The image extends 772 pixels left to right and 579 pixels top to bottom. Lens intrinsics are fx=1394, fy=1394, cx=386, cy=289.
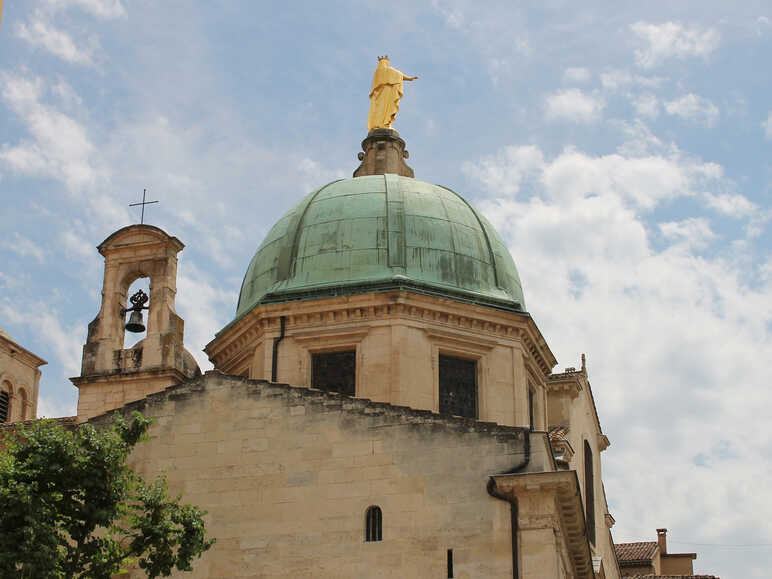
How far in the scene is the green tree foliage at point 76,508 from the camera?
24500 mm

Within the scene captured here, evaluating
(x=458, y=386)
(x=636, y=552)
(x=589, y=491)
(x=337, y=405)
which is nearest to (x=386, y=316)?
(x=458, y=386)

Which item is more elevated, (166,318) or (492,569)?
(166,318)

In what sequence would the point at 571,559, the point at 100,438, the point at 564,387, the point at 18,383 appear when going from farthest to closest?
the point at 18,383
the point at 564,387
the point at 571,559
the point at 100,438

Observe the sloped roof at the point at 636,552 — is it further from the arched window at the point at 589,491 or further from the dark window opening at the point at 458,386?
the dark window opening at the point at 458,386

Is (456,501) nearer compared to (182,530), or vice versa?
(182,530)

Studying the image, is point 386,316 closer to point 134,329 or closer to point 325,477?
point 134,329

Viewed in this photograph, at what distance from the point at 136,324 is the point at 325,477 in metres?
10.1

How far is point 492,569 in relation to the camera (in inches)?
1120

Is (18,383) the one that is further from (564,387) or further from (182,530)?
(182,530)

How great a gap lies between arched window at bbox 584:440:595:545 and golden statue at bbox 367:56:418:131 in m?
13.0

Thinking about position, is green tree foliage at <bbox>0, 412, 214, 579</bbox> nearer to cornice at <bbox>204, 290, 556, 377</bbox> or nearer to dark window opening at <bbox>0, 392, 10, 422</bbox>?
cornice at <bbox>204, 290, 556, 377</bbox>

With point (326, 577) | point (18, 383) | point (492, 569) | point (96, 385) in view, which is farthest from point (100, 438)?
point (18, 383)

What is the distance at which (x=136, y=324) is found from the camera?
126ft

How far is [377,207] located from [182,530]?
1735 centimetres
